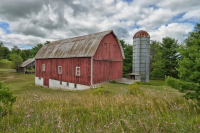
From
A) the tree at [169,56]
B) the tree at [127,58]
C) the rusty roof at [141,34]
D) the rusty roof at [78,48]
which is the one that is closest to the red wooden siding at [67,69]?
the rusty roof at [78,48]

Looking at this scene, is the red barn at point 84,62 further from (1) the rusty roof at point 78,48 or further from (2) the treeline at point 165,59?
(2) the treeline at point 165,59

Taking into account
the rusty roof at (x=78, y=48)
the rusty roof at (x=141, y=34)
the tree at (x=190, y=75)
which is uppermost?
the rusty roof at (x=141, y=34)

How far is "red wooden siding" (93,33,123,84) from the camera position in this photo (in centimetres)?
1523

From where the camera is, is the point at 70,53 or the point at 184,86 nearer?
the point at 184,86

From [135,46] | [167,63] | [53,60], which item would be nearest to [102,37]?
[135,46]

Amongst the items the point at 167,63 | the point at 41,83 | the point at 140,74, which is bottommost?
the point at 41,83

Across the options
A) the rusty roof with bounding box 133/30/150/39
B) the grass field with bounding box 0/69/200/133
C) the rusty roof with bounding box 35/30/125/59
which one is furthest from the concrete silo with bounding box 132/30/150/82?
the grass field with bounding box 0/69/200/133

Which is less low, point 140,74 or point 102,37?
point 102,37

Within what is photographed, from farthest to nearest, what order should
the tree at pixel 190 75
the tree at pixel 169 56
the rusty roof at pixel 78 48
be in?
1. the tree at pixel 169 56
2. the rusty roof at pixel 78 48
3. the tree at pixel 190 75

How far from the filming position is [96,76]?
595 inches

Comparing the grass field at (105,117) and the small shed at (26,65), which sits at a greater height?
the small shed at (26,65)

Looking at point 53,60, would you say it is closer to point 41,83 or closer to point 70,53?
point 70,53

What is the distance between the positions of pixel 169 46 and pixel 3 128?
107 feet

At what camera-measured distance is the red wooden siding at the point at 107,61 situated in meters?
15.2
